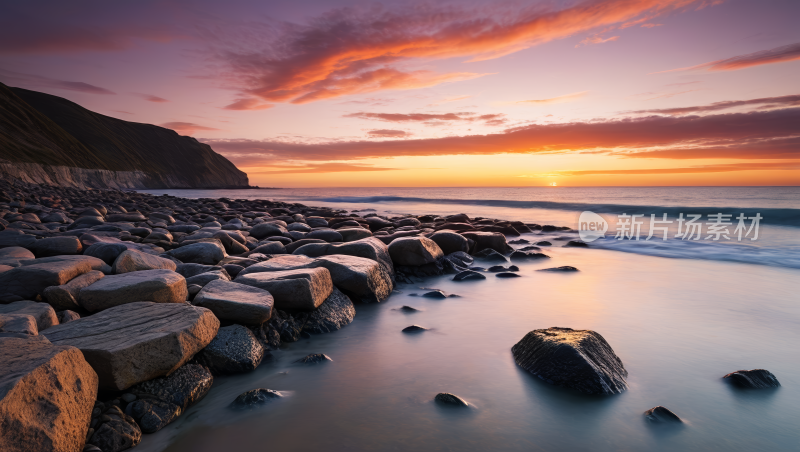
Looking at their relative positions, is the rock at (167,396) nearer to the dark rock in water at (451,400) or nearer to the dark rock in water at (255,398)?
the dark rock in water at (255,398)

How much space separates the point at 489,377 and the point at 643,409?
1.08 m

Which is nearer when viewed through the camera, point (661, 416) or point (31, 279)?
point (661, 416)

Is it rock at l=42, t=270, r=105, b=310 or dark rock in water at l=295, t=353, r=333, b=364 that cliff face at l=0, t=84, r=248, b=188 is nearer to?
rock at l=42, t=270, r=105, b=310

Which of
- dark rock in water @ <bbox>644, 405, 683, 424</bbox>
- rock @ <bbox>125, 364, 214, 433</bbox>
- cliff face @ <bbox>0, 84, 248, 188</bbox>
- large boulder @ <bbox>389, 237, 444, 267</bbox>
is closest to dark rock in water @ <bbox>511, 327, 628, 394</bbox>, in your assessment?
dark rock in water @ <bbox>644, 405, 683, 424</bbox>

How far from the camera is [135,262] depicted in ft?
13.5

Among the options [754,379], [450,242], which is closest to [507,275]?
[450,242]

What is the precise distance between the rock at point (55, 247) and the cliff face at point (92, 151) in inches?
1398

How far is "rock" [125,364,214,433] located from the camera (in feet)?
7.96

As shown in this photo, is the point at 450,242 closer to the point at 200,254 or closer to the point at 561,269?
the point at 561,269

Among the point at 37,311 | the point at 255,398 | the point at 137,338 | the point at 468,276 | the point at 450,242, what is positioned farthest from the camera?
the point at 450,242

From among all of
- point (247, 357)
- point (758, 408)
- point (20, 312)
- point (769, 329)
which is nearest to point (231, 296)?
point (247, 357)

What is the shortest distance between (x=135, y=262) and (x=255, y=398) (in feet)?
7.80

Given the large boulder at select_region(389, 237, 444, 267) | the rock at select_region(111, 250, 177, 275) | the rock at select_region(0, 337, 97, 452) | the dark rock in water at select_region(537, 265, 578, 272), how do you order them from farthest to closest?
the dark rock in water at select_region(537, 265, 578, 272)
the large boulder at select_region(389, 237, 444, 267)
the rock at select_region(111, 250, 177, 275)
the rock at select_region(0, 337, 97, 452)

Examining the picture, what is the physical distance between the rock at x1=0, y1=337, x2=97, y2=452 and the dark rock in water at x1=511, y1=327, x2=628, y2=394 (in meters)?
3.03
